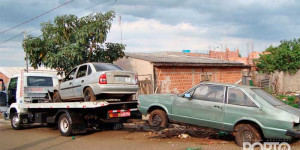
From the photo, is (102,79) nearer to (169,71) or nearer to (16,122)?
(16,122)

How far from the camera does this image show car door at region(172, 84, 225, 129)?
777 cm

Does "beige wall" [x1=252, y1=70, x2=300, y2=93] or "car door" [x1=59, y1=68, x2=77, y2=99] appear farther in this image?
"beige wall" [x1=252, y1=70, x2=300, y2=93]

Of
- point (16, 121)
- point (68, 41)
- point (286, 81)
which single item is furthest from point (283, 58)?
point (16, 121)

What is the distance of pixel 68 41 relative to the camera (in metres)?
14.1

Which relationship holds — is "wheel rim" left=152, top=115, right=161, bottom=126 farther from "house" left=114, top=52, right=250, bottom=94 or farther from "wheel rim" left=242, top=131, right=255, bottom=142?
"house" left=114, top=52, right=250, bottom=94

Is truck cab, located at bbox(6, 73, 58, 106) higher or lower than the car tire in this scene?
higher

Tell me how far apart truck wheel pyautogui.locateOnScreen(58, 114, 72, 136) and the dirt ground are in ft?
0.60

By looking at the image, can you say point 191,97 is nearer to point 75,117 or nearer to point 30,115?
point 75,117

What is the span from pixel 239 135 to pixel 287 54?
64.4 feet

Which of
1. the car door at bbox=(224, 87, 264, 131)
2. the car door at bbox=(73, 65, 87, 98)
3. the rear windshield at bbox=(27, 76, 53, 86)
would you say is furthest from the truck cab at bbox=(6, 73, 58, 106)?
the car door at bbox=(224, 87, 264, 131)

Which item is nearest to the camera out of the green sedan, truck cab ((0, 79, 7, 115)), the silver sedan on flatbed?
the green sedan

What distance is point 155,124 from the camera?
8.93 meters

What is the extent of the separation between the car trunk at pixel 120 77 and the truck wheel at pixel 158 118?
1375mm

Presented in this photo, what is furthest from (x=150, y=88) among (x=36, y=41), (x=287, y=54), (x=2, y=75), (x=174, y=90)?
(x=2, y=75)
